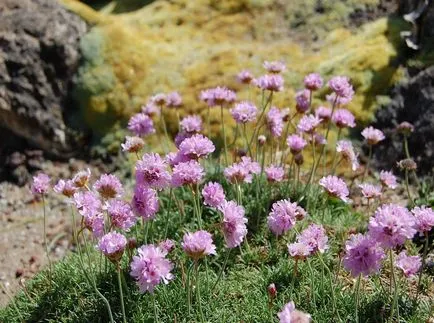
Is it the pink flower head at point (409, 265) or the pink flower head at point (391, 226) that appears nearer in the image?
the pink flower head at point (391, 226)

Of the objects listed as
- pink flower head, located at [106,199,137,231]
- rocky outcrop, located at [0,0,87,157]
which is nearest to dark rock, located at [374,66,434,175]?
pink flower head, located at [106,199,137,231]

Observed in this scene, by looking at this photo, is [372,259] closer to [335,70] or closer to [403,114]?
[403,114]

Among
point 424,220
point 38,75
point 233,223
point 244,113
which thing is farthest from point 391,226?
point 38,75

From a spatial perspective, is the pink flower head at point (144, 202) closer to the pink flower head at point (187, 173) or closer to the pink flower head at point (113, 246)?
the pink flower head at point (187, 173)

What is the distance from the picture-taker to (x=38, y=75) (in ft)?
23.2

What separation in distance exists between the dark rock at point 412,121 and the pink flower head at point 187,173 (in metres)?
3.06

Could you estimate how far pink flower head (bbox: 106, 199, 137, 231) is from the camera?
133 inches

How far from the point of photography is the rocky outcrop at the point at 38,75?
695 centimetres

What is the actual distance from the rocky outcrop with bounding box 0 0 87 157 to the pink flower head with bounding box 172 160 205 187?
4.04 m

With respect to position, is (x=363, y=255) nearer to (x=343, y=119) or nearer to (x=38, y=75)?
(x=343, y=119)

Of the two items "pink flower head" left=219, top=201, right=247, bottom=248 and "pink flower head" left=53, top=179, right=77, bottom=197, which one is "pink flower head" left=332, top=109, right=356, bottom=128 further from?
"pink flower head" left=53, top=179, right=77, bottom=197

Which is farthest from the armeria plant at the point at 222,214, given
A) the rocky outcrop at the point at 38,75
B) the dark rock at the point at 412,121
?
the rocky outcrop at the point at 38,75

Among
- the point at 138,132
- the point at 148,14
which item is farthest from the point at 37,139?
the point at 138,132

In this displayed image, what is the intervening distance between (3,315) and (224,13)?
16.1 feet
